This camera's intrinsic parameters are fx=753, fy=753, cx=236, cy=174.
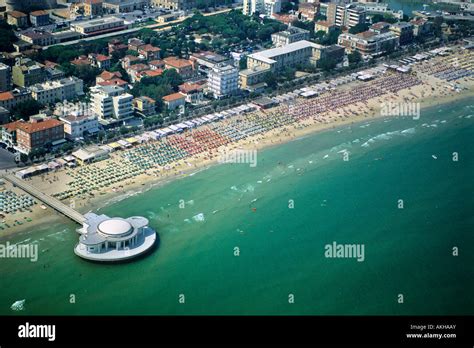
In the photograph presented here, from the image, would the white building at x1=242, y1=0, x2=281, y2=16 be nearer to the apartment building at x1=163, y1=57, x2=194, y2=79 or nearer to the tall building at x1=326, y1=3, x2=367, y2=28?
the tall building at x1=326, y1=3, x2=367, y2=28

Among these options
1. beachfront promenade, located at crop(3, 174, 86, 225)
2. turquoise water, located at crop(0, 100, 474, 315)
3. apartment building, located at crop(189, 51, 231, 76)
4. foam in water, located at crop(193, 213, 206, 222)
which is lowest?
turquoise water, located at crop(0, 100, 474, 315)

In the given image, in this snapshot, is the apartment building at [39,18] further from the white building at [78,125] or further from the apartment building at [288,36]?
the white building at [78,125]

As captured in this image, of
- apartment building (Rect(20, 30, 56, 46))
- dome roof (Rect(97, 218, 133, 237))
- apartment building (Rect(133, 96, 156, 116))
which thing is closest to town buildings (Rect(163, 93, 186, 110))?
apartment building (Rect(133, 96, 156, 116))

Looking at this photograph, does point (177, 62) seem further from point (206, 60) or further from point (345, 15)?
point (345, 15)

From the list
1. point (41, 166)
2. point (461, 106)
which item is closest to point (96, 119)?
point (41, 166)

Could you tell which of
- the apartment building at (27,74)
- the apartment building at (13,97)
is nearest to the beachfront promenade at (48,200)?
the apartment building at (13,97)

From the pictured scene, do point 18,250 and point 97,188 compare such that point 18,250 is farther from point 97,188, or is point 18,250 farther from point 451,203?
point 451,203
